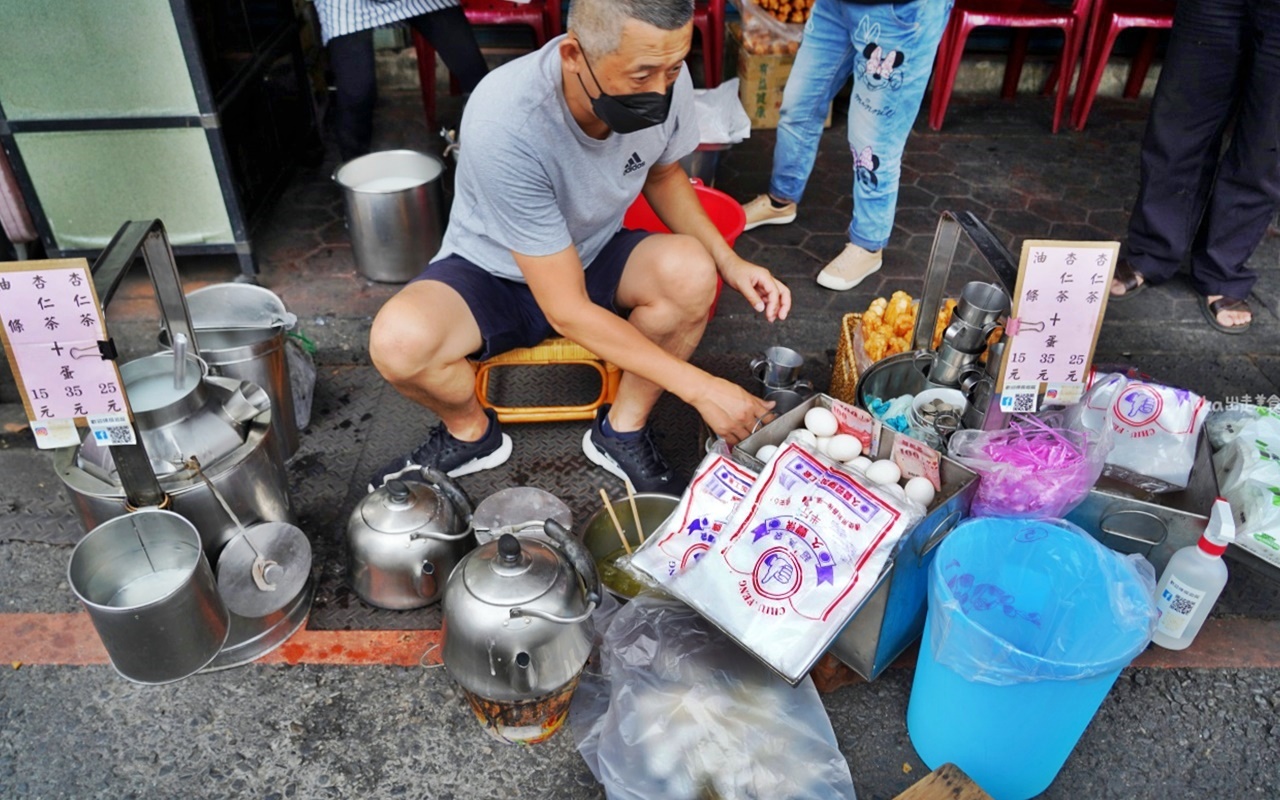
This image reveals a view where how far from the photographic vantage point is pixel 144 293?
4.30 m

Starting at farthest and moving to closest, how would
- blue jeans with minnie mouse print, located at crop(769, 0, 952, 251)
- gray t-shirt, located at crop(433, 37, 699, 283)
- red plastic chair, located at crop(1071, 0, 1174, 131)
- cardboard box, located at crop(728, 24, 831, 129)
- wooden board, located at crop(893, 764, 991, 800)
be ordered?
cardboard box, located at crop(728, 24, 831, 129) < red plastic chair, located at crop(1071, 0, 1174, 131) < blue jeans with minnie mouse print, located at crop(769, 0, 952, 251) < gray t-shirt, located at crop(433, 37, 699, 283) < wooden board, located at crop(893, 764, 991, 800)

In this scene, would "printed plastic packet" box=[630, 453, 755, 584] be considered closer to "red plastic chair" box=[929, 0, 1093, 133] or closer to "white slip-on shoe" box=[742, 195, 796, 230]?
"white slip-on shoe" box=[742, 195, 796, 230]

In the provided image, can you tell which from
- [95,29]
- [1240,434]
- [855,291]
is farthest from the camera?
[855,291]

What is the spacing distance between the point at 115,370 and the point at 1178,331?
4.31 metres

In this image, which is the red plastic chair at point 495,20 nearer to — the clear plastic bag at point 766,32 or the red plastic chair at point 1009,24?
the clear plastic bag at point 766,32

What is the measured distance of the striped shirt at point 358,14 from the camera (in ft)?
13.8

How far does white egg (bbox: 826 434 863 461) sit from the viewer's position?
2.51 metres

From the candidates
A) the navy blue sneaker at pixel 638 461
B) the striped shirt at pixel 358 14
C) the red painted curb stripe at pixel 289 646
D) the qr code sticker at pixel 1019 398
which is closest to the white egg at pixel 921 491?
the qr code sticker at pixel 1019 398

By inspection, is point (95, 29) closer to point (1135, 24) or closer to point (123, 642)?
point (123, 642)

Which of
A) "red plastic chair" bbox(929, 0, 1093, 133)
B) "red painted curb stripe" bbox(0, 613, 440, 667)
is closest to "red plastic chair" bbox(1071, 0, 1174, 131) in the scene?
"red plastic chair" bbox(929, 0, 1093, 133)

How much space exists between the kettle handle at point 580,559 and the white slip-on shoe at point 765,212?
2.98 meters

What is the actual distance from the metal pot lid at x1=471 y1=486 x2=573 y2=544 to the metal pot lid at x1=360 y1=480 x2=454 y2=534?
0.46 ft

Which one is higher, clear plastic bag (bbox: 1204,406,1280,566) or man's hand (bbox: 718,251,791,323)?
man's hand (bbox: 718,251,791,323)

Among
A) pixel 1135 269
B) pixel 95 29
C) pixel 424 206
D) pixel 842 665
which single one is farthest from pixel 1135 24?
pixel 95 29
